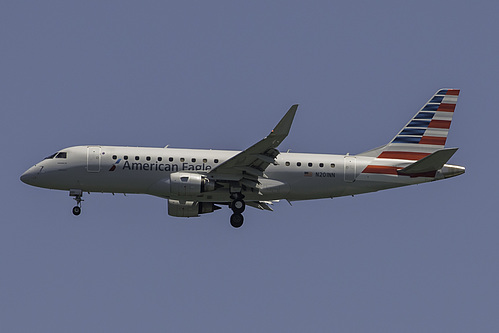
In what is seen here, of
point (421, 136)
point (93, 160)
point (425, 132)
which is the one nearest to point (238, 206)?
point (93, 160)

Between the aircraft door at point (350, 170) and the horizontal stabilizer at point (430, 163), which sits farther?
the aircraft door at point (350, 170)

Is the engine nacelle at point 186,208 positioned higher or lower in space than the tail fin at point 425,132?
lower

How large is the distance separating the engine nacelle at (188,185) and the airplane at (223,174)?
0.18 ft

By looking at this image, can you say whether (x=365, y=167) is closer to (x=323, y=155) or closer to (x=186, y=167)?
(x=323, y=155)

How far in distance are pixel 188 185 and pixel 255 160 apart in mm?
3947

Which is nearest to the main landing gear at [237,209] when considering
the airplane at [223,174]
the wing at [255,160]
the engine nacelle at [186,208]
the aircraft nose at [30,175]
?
the airplane at [223,174]

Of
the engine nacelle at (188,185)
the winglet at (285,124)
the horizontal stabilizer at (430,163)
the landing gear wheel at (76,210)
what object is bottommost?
the landing gear wheel at (76,210)

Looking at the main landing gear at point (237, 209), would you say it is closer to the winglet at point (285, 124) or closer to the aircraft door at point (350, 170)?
the winglet at point (285, 124)

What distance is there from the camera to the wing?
47.0 m

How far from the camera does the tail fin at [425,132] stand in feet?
177

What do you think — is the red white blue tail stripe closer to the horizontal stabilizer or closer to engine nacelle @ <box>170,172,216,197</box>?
the horizontal stabilizer

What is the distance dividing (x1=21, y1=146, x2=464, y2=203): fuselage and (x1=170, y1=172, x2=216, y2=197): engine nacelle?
20.7 inches

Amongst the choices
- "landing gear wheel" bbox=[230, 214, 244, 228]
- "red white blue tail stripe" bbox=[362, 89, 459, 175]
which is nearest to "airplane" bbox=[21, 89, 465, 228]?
"landing gear wheel" bbox=[230, 214, 244, 228]

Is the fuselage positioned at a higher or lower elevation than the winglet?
lower
